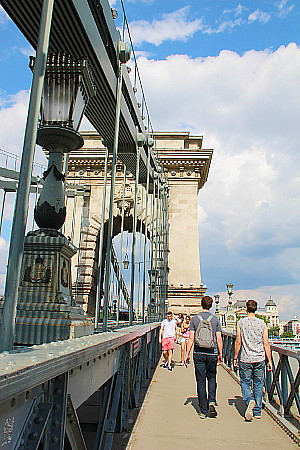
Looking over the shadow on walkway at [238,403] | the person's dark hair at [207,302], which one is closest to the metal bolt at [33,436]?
the person's dark hair at [207,302]

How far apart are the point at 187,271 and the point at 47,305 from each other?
18326 millimetres

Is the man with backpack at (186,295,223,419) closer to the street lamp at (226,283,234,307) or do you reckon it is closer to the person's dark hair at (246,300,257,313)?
the person's dark hair at (246,300,257,313)

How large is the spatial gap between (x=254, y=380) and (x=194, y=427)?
1.21 meters

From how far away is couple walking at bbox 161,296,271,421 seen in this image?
603 cm

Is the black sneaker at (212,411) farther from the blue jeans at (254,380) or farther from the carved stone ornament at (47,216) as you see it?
the carved stone ornament at (47,216)

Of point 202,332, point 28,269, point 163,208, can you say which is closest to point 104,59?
Answer: point 28,269

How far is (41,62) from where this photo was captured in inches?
103

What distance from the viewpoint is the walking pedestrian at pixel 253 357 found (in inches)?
237

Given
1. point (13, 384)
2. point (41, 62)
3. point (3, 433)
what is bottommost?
point (3, 433)

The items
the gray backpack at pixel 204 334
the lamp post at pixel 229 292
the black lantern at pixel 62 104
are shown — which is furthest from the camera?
the lamp post at pixel 229 292

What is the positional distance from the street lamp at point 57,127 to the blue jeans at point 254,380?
3.50 m

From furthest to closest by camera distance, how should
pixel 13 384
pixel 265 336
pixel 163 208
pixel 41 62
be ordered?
1. pixel 163 208
2. pixel 265 336
3. pixel 41 62
4. pixel 13 384

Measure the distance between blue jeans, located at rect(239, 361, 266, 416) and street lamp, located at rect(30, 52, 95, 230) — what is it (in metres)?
3.50

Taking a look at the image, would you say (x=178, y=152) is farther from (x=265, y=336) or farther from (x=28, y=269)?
(x=28, y=269)
